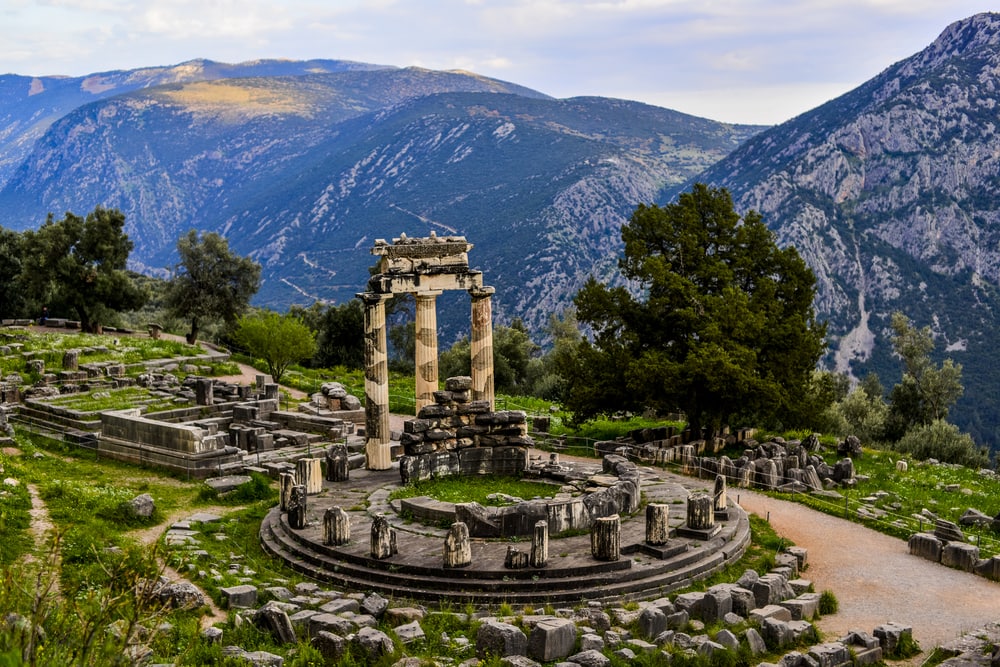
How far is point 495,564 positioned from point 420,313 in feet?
38.6

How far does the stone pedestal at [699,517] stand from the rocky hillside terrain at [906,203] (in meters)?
76.1

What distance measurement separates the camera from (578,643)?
15.6 m

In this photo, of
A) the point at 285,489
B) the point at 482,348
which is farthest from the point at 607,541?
the point at 482,348

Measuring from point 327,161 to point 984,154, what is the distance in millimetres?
120086

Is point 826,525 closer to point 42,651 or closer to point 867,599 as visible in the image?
point 867,599

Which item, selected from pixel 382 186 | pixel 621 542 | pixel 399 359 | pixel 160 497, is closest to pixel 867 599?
pixel 621 542

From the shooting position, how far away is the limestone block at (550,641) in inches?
597

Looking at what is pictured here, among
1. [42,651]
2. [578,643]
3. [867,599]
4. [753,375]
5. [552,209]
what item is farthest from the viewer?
[552,209]

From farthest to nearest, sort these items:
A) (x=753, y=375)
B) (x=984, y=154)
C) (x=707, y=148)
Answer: (x=707, y=148)
(x=984, y=154)
(x=753, y=375)

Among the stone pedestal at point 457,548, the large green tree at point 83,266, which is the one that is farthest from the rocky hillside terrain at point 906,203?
the stone pedestal at point 457,548

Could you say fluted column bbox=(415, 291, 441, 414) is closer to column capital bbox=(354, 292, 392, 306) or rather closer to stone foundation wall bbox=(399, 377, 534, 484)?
column capital bbox=(354, 292, 392, 306)

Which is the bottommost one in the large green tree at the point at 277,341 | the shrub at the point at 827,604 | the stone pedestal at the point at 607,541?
the shrub at the point at 827,604

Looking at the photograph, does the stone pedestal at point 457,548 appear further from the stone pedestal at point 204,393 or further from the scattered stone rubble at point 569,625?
the stone pedestal at point 204,393

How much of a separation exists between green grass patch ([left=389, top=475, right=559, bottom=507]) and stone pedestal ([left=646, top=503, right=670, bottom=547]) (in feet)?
12.5
